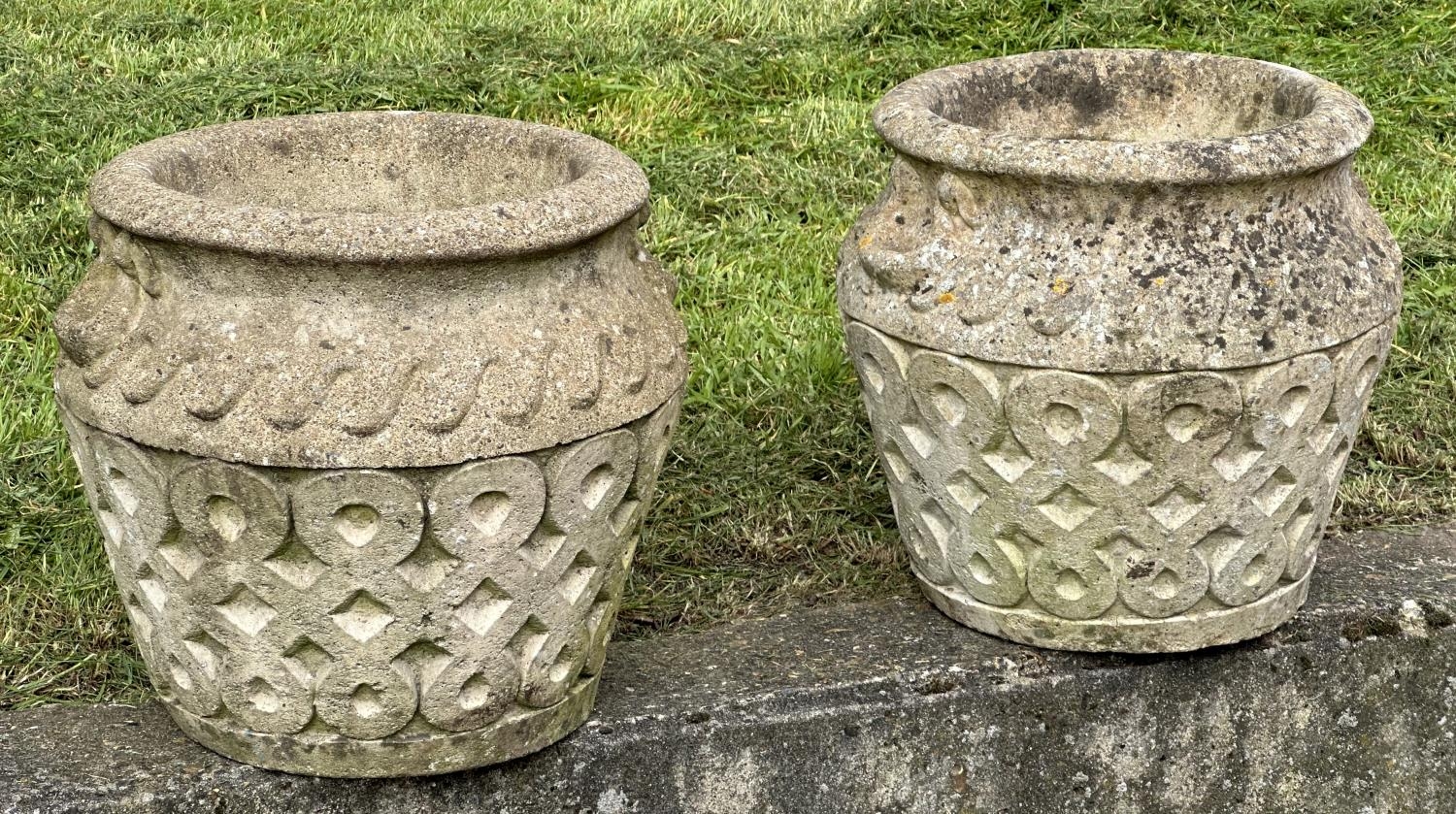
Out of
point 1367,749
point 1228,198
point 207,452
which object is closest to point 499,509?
point 207,452

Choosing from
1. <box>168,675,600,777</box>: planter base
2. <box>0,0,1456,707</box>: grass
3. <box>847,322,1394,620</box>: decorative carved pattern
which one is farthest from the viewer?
<box>0,0,1456,707</box>: grass

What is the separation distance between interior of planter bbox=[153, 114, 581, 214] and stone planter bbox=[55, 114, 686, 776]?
0.15m

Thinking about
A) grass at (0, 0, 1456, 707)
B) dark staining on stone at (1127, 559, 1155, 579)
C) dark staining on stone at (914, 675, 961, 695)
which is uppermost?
dark staining on stone at (1127, 559, 1155, 579)

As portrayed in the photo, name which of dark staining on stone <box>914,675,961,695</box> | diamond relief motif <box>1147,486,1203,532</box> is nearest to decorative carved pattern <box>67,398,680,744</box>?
dark staining on stone <box>914,675,961,695</box>

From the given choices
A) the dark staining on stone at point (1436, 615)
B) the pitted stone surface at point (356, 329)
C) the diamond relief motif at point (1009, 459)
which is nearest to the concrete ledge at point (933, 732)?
the dark staining on stone at point (1436, 615)

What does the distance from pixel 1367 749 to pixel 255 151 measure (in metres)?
1.98

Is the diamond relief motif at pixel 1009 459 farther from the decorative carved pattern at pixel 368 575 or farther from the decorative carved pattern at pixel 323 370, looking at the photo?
the decorative carved pattern at pixel 323 370

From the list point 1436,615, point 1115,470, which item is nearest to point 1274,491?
point 1115,470

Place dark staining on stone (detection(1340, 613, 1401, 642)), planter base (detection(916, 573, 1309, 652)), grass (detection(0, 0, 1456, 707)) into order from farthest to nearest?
grass (detection(0, 0, 1456, 707))
dark staining on stone (detection(1340, 613, 1401, 642))
planter base (detection(916, 573, 1309, 652))

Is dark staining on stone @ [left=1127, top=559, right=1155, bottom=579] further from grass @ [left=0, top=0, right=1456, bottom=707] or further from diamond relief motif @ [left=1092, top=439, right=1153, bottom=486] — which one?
grass @ [left=0, top=0, right=1456, bottom=707]

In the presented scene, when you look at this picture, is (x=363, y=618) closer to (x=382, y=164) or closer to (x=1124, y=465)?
(x=382, y=164)

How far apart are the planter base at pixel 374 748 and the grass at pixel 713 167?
0.39m

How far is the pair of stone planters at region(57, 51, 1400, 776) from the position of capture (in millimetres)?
2221

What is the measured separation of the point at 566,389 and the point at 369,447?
25 centimetres
